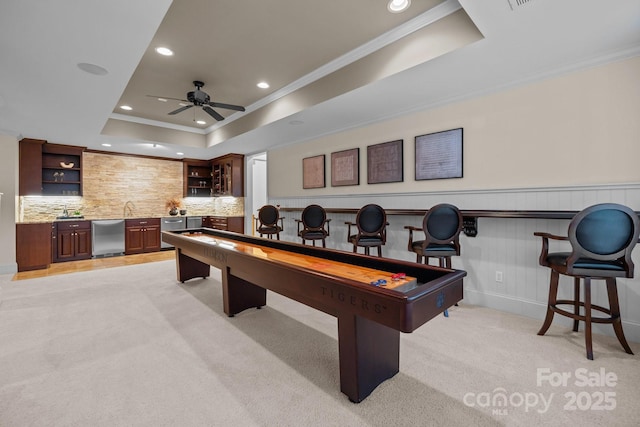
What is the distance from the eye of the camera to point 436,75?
9.72 feet

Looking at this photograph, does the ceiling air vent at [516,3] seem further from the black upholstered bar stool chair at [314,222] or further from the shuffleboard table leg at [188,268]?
the shuffleboard table leg at [188,268]

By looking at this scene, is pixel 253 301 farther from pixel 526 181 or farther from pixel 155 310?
pixel 526 181

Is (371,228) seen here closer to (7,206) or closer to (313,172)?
(313,172)

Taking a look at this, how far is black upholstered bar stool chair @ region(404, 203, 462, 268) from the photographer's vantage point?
9.80ft

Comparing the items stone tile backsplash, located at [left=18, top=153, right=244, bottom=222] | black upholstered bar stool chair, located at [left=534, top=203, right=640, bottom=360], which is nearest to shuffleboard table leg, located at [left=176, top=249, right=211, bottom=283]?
stone tile backsplash, located at [left=18, top=153, right=244, bottom=222]

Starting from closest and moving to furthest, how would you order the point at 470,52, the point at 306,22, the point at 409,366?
the point at 409,366 → the point at 470,52 → the point at 306,22

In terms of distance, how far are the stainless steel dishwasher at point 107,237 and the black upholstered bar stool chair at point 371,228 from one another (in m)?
5.71

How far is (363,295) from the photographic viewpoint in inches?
55.3

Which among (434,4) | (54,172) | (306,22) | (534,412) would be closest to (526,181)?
(434,4)

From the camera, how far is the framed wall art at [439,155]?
3.55 m

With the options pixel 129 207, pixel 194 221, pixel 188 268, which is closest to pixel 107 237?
pixel 129 207

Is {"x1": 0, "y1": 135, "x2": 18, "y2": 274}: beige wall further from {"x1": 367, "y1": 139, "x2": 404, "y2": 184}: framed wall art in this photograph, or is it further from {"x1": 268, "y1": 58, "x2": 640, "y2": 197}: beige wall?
{"x1": 268, "y1": 58, "x2": 640, "y2": 197}: beige wall

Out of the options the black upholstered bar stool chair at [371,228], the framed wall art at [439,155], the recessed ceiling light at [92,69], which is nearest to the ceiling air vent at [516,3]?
the framed wall art at [439,155]

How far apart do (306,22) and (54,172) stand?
6.85m
